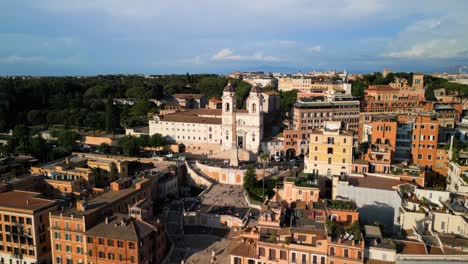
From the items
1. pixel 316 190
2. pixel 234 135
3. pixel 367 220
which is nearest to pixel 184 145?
pixel 234 135

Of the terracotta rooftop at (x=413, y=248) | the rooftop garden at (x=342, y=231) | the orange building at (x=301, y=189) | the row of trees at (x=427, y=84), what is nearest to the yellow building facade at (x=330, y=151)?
the orange building at (x=301, y=189)

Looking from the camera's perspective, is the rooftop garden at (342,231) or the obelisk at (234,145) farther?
the obelisk at (234,145)

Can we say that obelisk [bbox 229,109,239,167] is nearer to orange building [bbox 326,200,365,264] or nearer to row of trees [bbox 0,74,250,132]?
orange building [bbox 326,200,365,264]

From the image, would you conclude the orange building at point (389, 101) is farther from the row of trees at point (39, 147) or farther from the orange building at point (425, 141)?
the row of trees at point (39, 147)

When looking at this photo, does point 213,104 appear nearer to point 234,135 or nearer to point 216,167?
point 234,135

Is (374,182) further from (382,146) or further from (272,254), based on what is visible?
(272,254)

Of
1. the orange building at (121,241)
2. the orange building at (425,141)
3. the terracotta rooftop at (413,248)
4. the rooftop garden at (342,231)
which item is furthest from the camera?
the orange building at (425,141)
